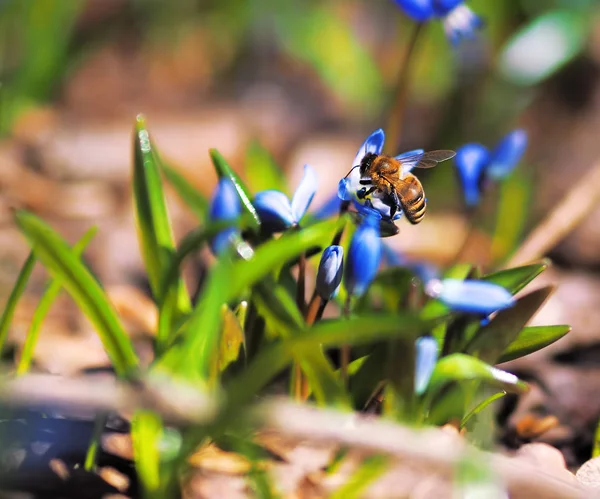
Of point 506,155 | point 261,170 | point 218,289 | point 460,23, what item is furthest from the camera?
point 261,170

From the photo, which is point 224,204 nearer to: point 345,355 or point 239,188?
point 239,188

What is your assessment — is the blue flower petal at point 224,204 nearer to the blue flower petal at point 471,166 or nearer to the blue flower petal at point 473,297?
the blue flower petal at point 473,297

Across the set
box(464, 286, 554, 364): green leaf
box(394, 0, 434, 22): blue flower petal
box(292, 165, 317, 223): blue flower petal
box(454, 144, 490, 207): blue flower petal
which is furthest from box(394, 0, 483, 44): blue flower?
box(464, 286, 554, 364): green leaf

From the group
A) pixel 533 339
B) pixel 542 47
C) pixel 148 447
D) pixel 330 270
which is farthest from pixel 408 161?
pixel 542 47

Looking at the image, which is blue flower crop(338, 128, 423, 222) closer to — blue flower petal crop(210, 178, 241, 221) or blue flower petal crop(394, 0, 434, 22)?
blue flower petal crop(210, 178, 241, 221)

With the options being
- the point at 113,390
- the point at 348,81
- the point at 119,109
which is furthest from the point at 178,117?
the point at 113,390

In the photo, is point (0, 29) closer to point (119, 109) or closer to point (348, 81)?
point (119, 109)

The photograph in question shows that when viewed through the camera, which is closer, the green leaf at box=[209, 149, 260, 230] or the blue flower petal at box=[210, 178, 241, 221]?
the blue flower petal at box=[210, 178, 241, 221]
